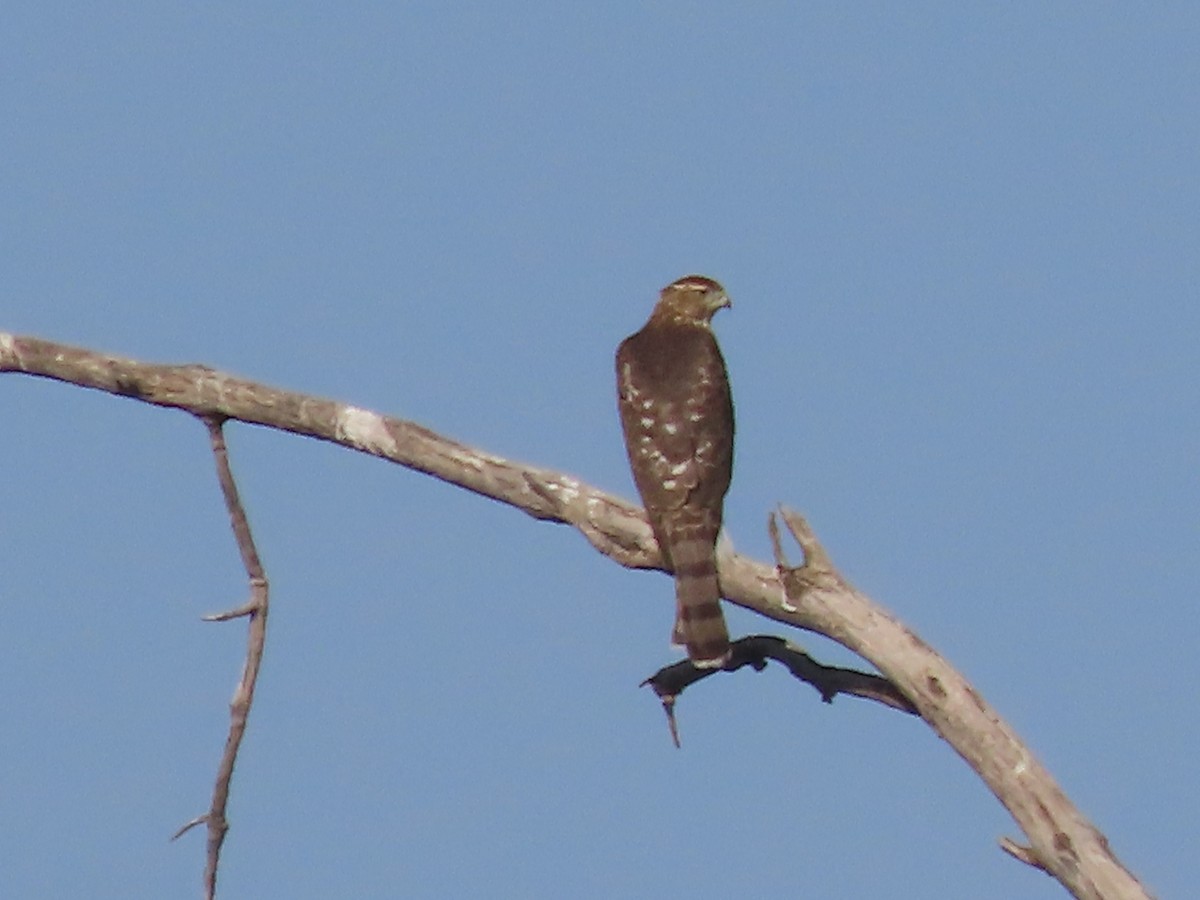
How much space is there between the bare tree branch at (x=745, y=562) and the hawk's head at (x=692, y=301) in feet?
7.36

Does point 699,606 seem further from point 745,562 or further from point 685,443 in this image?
point 685,443

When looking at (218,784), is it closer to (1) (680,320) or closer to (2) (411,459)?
(2) (411,459)

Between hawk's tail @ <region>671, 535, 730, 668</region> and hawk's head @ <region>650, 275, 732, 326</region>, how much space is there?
2202mm

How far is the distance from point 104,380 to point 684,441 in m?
2.40

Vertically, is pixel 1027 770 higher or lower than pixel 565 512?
lower

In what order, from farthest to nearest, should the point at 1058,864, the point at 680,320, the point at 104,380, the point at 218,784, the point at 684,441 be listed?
the point at 680,320
the point at 684,441
the point at 104,380
the point at 218,784
the point at 1058,864

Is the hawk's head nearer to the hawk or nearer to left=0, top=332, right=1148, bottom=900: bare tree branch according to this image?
the hawk

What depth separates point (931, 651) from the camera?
7.98m

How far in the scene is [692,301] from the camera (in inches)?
440

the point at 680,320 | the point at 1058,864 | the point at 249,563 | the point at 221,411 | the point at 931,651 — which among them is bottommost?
the point at 1058,864

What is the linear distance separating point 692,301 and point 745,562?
2704 mm

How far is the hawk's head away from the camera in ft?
36.4

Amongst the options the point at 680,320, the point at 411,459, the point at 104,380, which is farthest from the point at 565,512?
the point at 680,320

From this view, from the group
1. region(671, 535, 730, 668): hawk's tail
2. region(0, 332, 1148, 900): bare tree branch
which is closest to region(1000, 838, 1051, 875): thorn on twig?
region(0, 332, 1148, 900): bare tree branch
